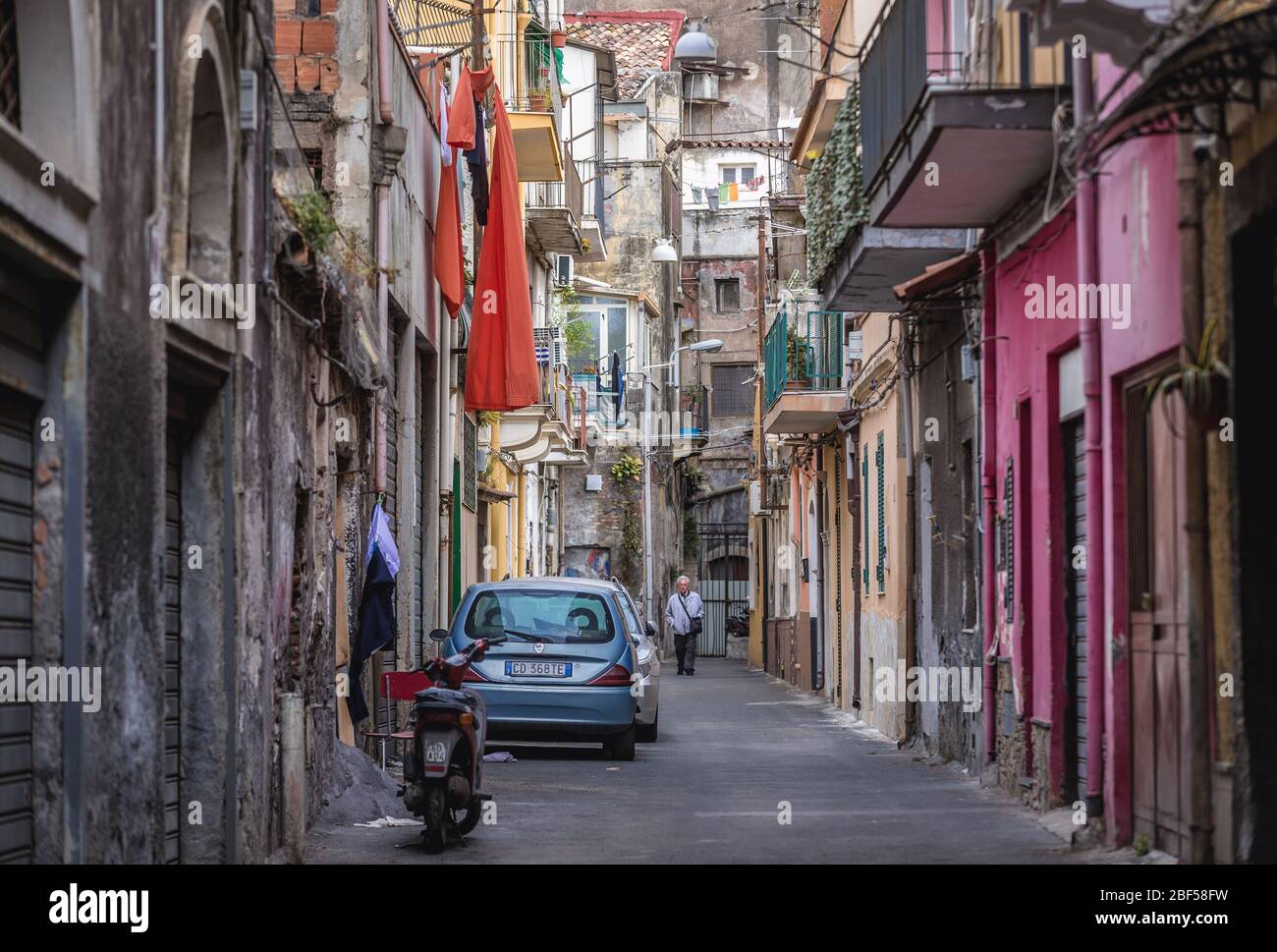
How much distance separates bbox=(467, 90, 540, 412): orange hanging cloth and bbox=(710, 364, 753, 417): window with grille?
131ft

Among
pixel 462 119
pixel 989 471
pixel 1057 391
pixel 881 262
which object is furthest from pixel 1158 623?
pixel 462 119

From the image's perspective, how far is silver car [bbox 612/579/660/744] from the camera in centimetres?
1844

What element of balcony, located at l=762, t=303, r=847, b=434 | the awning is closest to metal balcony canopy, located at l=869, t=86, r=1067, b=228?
the awning

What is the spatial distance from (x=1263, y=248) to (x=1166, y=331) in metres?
1.10

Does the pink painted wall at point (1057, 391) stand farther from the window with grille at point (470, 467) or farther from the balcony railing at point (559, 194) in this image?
the balcony railing at point (559, 194)

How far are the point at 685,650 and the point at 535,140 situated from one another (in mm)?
15897

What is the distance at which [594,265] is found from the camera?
54.5 metres

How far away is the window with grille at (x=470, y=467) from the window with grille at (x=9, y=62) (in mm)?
17189

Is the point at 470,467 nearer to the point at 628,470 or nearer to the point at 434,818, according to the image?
the point at 434,818

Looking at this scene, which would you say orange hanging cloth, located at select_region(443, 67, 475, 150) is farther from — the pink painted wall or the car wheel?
the pink painted wall

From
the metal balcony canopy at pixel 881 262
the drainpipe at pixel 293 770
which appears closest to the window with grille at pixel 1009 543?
the metal balcony canopy at pixel 881 262

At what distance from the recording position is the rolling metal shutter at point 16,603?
674 cm

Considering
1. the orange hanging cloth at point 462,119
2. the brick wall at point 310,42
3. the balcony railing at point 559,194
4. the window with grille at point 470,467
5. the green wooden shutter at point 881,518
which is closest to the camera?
the brick wall at point 310,42
